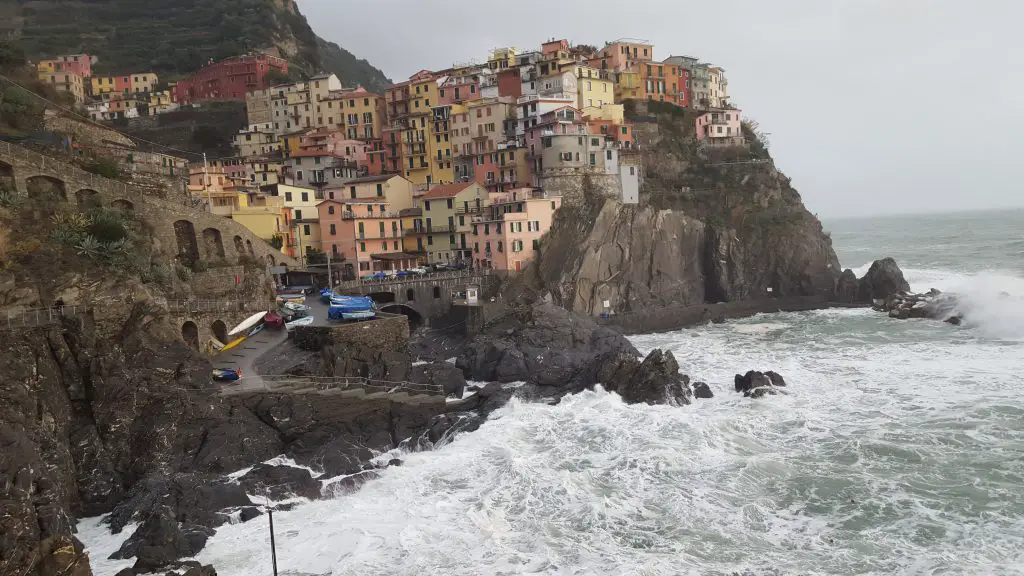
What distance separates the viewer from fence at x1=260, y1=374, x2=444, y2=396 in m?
30.7

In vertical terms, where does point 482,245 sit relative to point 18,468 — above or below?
above

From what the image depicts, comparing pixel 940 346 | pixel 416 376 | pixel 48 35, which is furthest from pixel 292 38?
pixel 940 346

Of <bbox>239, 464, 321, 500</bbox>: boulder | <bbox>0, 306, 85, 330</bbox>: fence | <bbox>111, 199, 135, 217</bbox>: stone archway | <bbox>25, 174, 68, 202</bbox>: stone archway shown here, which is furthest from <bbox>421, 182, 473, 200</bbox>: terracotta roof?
<bbox>239, 464, 321, 500</bbox>: boulder

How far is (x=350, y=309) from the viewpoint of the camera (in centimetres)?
3959

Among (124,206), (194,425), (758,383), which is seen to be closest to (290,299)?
(124,206)

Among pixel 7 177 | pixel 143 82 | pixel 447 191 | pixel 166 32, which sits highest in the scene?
pixel 166 32

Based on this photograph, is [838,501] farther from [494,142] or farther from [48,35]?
[48,35]

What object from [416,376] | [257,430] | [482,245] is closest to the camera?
[257,430]

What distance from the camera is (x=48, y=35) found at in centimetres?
10831

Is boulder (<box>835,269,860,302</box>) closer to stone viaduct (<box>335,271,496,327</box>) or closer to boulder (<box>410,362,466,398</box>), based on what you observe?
stone viaduct (<box>335,271,496,327</box>)

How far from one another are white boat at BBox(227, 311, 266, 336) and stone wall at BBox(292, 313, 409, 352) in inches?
81.5

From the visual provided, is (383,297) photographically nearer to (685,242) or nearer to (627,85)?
(685,242)

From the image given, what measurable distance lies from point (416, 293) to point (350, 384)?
61.6 feet

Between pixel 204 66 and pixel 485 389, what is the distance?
83.4 meters
